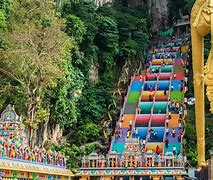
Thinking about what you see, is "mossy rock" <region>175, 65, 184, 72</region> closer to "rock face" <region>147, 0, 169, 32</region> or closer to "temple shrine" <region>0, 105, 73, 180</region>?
"rock face" <region>147, 0, 169, 32</region>

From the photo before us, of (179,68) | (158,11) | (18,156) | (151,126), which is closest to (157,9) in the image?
(158,11)

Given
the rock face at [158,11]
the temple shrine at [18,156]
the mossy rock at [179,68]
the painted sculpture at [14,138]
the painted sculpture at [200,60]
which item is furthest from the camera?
the rock face at [158,11]

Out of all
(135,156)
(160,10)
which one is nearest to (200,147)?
(135,156)

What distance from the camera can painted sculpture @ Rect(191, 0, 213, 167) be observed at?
13.7 feet

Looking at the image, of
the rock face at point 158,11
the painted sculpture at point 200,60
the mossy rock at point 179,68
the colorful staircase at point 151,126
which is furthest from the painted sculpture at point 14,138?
the rock face at point 158,11

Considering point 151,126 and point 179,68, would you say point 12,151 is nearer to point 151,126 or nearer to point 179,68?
point 151,126

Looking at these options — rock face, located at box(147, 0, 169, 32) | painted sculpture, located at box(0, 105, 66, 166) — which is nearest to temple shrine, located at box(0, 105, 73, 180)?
painted sculpture, located at box(0, 105, 66, 166)

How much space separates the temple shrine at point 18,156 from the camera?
45.2 ft

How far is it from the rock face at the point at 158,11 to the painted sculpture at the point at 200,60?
4151 centimetres

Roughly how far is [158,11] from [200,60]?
139 ft

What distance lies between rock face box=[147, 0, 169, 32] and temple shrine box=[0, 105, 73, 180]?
29285mm

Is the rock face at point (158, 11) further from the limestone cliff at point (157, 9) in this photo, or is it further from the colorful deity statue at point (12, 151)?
the colorful deity statue at point (12, 151)

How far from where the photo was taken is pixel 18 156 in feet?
48.2

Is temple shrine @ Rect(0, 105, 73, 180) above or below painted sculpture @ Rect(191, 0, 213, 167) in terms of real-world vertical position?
above
